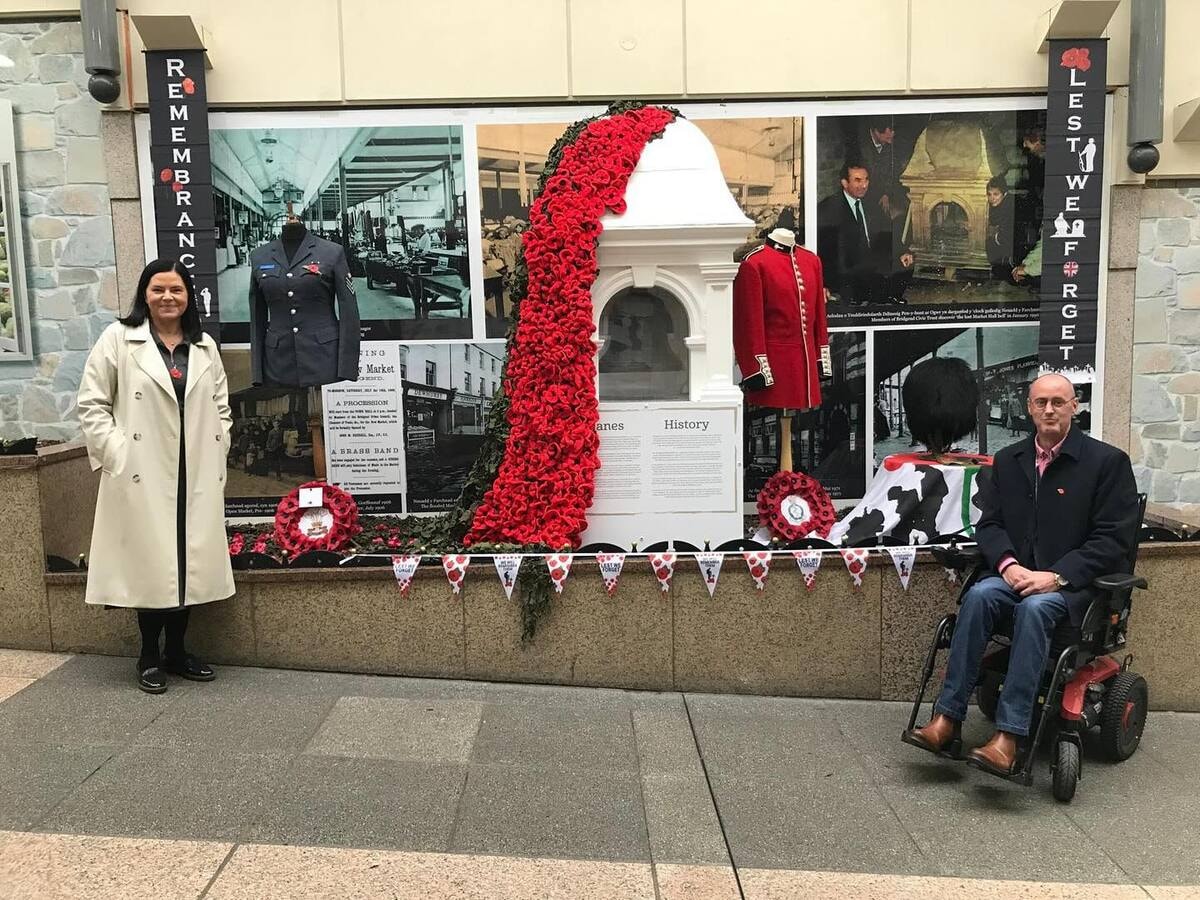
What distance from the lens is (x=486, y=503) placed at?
4914 mm

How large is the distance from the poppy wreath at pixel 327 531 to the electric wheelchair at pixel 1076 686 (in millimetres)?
3156

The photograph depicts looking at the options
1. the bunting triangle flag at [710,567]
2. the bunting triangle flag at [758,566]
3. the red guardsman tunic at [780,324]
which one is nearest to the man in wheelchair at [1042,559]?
the bunting triangle flag at [758,566]

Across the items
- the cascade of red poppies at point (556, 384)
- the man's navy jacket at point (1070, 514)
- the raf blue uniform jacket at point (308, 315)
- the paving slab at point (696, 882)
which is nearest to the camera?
the paving slab at point (696, 882)

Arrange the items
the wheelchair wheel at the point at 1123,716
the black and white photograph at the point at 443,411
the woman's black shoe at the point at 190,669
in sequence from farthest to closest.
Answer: the black and white photograph at the point at 443,411
the woman's black shoe at the point at 190,669
the wheelchair wheel at the point at 1123,716

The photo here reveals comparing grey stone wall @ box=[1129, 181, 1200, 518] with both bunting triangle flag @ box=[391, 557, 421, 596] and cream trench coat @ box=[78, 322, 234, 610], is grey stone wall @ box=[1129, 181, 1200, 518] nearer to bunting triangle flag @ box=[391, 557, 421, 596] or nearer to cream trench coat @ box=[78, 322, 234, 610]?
bunting triangle flag @ box=[391, 557, 421, 596]

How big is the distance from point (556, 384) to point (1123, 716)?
3015mm

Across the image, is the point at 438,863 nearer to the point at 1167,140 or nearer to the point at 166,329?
the point at 166,329

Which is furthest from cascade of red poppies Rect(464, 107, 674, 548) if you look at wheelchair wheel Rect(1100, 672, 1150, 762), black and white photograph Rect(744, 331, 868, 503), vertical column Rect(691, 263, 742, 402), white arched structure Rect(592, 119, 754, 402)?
wheelchair wheel Rect(1100, 672, 1150, 762)

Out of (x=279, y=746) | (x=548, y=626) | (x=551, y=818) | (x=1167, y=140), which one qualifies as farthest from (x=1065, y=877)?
(x=1167, y=140)

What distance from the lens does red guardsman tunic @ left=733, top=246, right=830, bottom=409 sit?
531cm

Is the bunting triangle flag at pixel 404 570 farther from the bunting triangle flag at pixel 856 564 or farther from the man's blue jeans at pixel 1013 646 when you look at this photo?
the man's blue jeans at pixel 1013 646

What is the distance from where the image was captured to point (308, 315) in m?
5.45

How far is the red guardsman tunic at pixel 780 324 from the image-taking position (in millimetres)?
5312

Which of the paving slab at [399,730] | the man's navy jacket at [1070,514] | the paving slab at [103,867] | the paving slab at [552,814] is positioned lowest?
the paving slab at [552,814]
